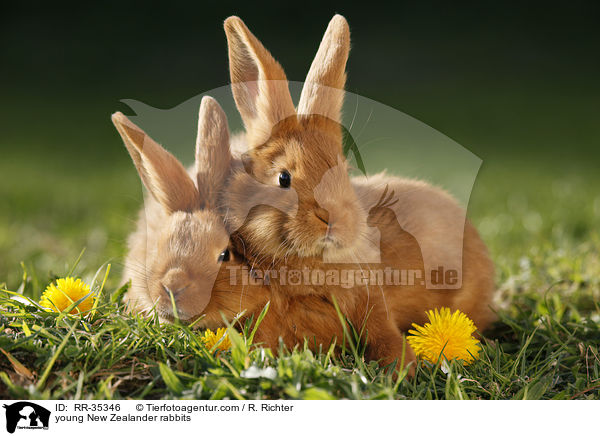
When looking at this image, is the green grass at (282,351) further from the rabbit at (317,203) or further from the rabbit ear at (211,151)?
the rabbit ear at (211,151)

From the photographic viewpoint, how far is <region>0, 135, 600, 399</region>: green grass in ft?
5.00

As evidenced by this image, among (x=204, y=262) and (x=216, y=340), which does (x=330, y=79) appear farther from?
(x=216, y=340)

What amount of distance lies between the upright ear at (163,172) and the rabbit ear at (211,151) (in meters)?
0.04

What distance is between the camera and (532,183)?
4.54m

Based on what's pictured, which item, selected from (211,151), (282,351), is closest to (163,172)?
(211,151)

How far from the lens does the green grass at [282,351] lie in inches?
60.1

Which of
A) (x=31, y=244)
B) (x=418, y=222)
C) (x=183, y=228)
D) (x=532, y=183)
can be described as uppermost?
(x=532, y=183)

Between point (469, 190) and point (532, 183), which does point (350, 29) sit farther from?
point (532, 183)
